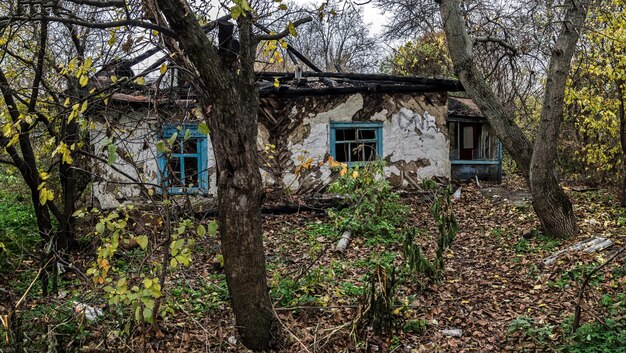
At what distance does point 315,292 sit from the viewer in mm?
5570

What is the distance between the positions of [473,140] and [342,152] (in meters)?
5.12

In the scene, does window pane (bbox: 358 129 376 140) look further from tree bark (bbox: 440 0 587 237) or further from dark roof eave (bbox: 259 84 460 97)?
tree bark (bbox: 440 0 587 237)

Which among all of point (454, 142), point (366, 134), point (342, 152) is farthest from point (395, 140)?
point (454, 142)

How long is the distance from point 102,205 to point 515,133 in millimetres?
8636

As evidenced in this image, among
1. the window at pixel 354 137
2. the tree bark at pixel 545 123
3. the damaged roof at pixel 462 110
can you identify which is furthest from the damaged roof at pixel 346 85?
the tree bark at pixel 545 123

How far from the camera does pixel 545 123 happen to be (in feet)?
22.9

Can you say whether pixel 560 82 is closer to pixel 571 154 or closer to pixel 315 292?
pixel 315 292

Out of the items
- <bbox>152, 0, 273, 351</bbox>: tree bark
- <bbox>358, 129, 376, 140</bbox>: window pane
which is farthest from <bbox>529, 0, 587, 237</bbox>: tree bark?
<bbox>152, 0, 273, 351</bbox>: tree bark

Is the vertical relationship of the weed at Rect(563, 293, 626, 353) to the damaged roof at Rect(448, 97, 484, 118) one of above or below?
below

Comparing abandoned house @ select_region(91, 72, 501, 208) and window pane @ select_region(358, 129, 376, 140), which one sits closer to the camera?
abandoned house @ select_region(91, 72, 501, 208)

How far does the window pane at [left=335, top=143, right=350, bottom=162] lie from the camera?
1139 cm

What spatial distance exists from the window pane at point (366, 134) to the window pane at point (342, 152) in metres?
0.38

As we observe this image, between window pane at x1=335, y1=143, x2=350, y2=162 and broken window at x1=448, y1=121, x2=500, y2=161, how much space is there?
13.4ft

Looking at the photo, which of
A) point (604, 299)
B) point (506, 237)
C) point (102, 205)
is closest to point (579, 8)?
point (506, 237)
